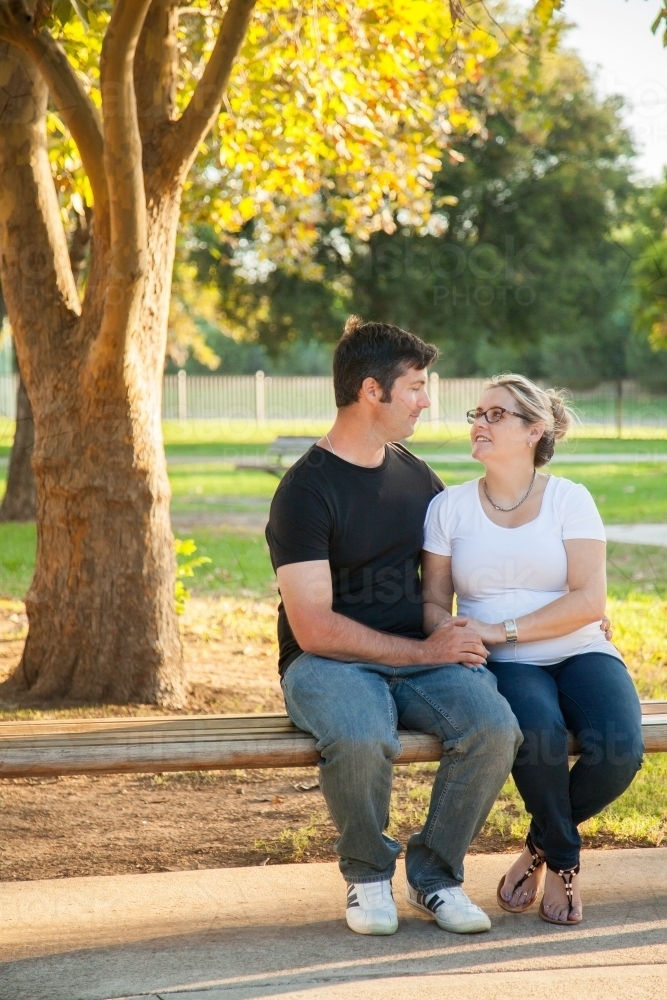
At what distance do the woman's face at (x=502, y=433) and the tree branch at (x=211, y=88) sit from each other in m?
2.18

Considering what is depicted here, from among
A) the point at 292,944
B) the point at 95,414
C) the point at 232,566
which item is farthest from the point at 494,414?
the point at 232,566

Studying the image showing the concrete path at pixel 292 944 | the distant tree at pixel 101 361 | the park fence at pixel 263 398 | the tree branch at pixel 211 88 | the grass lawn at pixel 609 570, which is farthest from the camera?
the park fence at pixel 263 398

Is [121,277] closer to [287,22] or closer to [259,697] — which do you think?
[259,697]

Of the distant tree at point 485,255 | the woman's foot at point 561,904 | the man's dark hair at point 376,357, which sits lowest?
the woman's foot at point 561,904

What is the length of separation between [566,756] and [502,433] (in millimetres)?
964

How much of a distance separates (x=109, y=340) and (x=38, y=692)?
167 cm

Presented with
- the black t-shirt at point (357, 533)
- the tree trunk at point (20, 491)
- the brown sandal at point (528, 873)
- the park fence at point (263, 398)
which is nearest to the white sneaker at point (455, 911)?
the brown sandal at point (528, 873)

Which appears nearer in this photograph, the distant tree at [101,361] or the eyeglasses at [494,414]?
the eyeglasses at [494,414]

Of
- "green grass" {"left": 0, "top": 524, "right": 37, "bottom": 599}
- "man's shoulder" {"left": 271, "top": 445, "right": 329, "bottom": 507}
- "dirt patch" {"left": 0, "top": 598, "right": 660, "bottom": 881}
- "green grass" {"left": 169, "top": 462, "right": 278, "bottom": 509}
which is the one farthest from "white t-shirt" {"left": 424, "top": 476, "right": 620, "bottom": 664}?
"green grass" {"left": 169, "top": 462, "right": 278, "bottom": 509}

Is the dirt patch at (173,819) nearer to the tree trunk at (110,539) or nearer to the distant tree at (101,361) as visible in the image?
the tree trunk at (110,539)

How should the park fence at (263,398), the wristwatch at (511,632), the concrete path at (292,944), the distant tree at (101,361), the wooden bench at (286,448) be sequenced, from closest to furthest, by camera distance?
the concrete path at (292,944)
the wristwatch at (511,632)
the distant tree at (101,361)
the wooden bench at (286,448)
the park fence at (263,398)

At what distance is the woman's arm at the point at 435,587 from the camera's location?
3.35m

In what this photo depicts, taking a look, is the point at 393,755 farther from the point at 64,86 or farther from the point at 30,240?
the point at 30,240

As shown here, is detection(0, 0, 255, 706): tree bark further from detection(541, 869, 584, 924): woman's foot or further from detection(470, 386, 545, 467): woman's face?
detection(541, 869, 584, 924): woman's foot
